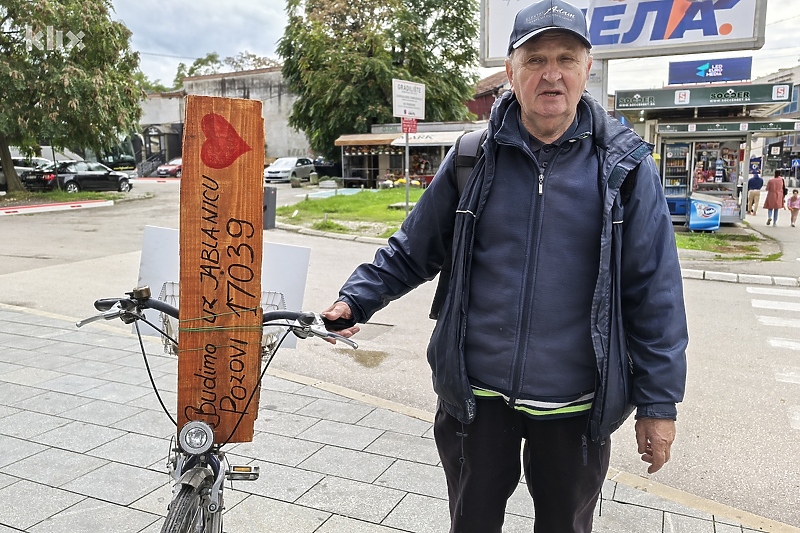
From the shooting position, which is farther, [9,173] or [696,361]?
[9,173]

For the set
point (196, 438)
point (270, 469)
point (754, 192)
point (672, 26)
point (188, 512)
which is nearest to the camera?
point (188, 512)

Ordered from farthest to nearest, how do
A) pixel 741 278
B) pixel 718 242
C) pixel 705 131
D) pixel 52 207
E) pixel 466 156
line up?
1. pixel 52 207
2. pixel 705 131
3. pixel 718 242
4. pixel 741 278
5. pixel 466 156

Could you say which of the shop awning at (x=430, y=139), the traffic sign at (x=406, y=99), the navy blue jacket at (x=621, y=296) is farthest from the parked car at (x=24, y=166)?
the navy blue jacket at (x=621, y=296)

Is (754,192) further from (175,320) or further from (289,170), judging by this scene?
(289,170)

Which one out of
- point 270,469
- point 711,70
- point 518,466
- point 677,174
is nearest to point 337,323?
point 518,466

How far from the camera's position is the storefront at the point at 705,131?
14742 mm

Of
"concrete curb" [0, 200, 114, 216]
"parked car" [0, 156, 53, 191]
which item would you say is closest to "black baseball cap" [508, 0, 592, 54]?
"concrete curb" [0, 200, 114, 216]

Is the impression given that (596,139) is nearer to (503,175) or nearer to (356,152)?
(503,175)

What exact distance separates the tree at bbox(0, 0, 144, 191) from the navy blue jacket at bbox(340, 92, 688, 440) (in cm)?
2225

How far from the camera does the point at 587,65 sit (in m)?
2.05

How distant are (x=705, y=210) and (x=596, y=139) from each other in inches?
587

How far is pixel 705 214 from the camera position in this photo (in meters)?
15.4

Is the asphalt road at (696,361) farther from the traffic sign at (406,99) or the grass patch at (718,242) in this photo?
the traffic sign at (406,99)

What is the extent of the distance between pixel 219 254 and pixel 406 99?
13.8 metres
